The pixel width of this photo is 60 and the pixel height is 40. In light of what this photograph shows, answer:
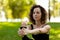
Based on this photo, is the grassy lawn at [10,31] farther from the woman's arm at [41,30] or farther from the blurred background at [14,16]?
the woman's arm at [41,30]

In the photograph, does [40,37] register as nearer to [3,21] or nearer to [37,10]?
[37,10]

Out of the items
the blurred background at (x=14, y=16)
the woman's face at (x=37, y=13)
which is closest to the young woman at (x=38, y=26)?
the woman's face at (x=37, y=13)

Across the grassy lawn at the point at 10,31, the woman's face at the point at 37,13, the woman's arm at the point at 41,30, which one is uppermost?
the woman's face at the point at 37,13

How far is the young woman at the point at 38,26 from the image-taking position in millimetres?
1277

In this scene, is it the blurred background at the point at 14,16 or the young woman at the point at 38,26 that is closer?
the young woman at the point at 38,26

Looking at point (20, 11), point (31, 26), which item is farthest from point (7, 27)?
point (31, 26)

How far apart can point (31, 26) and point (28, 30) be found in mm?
60

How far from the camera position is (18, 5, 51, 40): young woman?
1.28 m

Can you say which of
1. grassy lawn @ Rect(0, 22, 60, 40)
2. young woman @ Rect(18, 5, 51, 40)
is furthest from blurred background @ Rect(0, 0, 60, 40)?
young woman @ Rect(18, 5, 51, 40)

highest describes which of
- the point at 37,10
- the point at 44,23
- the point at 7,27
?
the point at 37,10

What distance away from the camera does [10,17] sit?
2.29 metres

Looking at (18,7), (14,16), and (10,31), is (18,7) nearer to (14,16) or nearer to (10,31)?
(14,16)

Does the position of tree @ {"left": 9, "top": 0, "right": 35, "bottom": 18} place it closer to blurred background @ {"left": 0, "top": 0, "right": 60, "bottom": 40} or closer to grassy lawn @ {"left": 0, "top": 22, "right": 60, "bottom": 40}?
blurred background @ {"left": 0, "top": 0, "right": 60, "bottom": 40}

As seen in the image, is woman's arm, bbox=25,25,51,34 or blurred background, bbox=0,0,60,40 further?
blurred background, bbox=0,0,60,40
